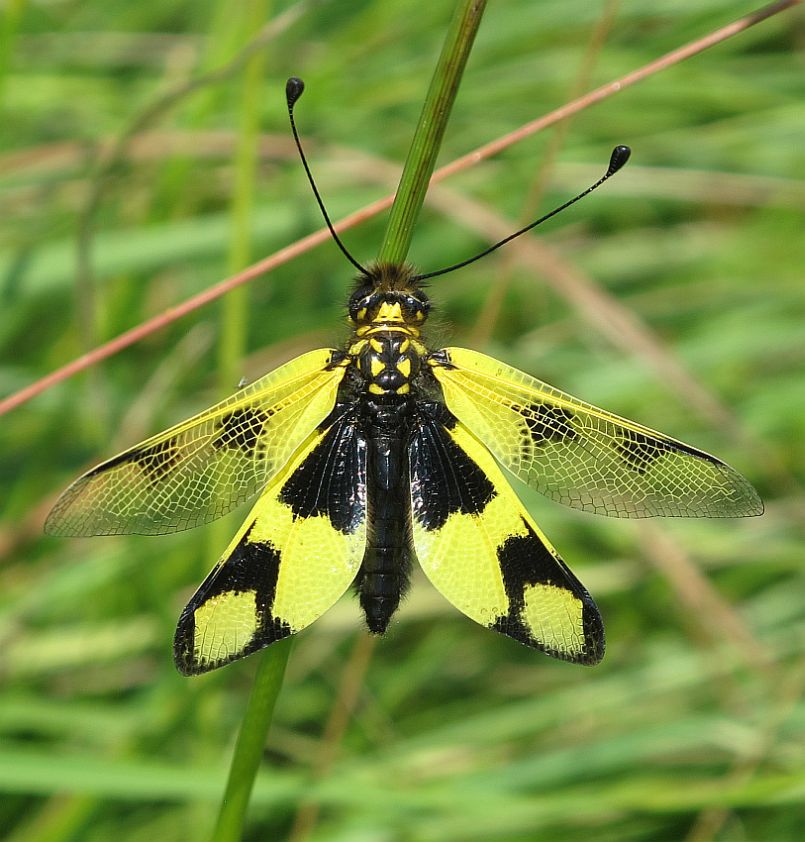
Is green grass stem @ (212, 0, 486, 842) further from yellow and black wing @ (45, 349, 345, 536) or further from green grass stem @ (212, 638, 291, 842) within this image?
yellow and black wing @ (45, 349, 345, 536)

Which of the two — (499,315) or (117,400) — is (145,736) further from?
(499,315)

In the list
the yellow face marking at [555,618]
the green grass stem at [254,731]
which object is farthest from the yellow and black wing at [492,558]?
the green grass stem at [254,731]

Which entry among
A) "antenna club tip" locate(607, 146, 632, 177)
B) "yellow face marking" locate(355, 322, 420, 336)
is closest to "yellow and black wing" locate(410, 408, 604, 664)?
"yellow face marking" locate(355, 322, 420, 336)

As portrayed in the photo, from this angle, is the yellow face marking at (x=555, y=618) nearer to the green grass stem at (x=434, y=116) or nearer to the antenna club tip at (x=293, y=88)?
the green grass stem at (x=434, y=116)

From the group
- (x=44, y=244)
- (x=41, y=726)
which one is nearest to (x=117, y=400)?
(x=44, y=244)

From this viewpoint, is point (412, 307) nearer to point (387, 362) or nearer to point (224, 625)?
point (387, 362)
